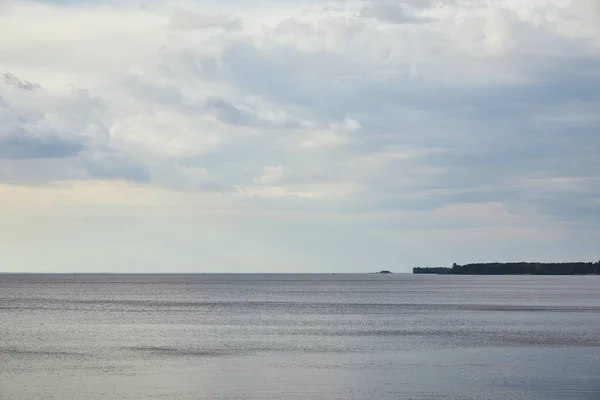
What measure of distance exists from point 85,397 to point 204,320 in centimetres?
5696

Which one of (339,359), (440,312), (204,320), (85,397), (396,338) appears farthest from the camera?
(440,312)

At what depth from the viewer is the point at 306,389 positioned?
4081 cm

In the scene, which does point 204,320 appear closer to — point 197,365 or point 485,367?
point 197,365

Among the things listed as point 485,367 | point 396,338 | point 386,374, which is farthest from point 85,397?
point 396,338

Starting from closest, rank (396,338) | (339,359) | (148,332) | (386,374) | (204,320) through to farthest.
Result: (386,374)
(339,359)
(396,338)
(148,332)
(204,320)

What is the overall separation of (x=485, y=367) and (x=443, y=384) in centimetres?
804

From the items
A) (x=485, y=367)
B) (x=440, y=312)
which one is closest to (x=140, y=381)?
(x=485, y=367)

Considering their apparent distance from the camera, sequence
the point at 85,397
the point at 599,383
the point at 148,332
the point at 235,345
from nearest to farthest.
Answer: the point at 85,397
the point at 599,383
the point at 235,345
the point at 148,332

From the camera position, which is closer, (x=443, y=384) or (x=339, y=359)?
(x=443, y=384)

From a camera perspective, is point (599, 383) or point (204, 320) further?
point (204, 320)

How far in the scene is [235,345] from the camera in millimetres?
64375

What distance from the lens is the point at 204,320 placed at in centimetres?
9575

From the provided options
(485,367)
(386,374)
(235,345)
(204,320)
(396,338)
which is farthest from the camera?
(204,320)

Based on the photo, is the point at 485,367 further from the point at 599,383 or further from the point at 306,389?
the point at 306,389
